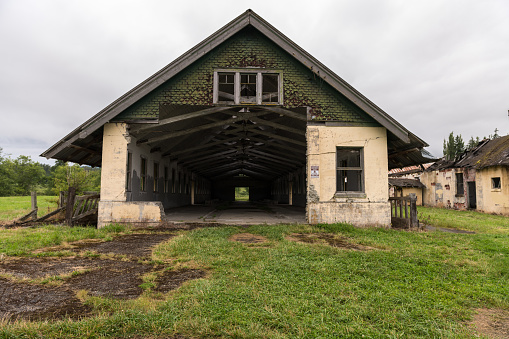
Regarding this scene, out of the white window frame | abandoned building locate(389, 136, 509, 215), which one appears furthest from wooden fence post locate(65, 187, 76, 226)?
abandoned building locate(389, 136, 509, 215)

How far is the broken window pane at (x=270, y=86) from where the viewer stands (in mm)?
11898

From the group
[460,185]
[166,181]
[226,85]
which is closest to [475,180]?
[460,185]

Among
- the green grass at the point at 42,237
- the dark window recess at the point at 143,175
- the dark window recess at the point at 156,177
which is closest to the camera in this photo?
the green grass at the point at 42,237

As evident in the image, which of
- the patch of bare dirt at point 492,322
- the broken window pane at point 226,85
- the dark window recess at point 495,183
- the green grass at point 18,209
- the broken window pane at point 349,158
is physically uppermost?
the broken window pane at point 226,85

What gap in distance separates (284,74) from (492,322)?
9.84 m

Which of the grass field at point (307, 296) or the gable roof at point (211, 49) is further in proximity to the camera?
the gable roof at point (211, 49)

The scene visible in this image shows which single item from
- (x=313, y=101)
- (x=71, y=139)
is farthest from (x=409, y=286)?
(x=71, y=139)

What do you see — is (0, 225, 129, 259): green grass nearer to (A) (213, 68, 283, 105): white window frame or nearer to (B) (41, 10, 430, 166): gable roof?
(B) (41, 10, 430, 166): gable roof

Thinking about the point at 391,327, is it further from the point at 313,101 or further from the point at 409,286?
the point at 313,101

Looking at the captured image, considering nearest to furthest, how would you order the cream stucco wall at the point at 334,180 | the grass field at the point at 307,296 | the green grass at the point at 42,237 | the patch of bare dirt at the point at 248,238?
the grass field at the point at 307,296 → the green grass at the point at 42,237 → the patch of bare dirt at the point at 248,238 → the cream stucco wall at the point at 334,180

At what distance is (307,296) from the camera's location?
3943 millimetres

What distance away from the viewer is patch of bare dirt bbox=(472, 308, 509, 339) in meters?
3.15

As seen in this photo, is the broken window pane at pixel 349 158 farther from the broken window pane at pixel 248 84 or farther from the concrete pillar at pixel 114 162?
the concrete pillar at pixel 114 162

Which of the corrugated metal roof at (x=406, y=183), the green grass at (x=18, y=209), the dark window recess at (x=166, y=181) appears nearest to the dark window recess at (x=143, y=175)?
the dark window recess at (x=166, y=181)
